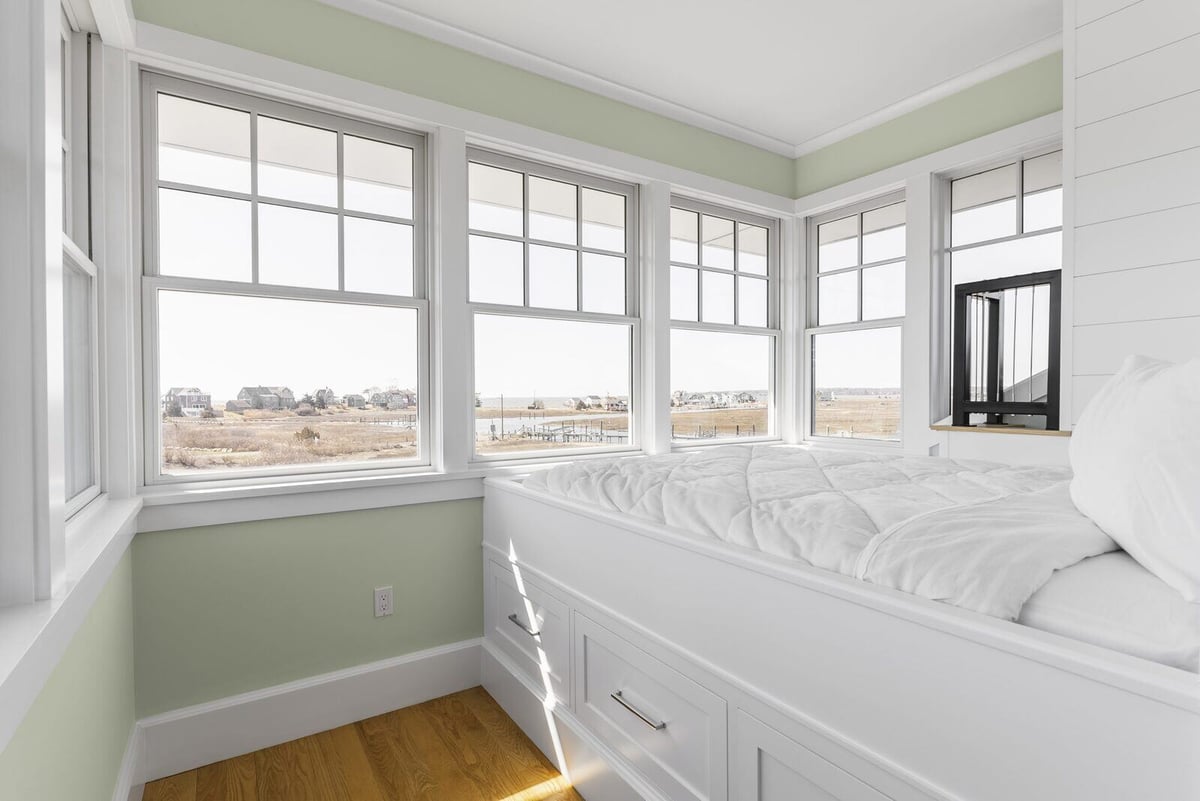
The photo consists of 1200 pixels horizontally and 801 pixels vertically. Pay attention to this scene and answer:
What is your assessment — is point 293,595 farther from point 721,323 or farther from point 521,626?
point 721,323

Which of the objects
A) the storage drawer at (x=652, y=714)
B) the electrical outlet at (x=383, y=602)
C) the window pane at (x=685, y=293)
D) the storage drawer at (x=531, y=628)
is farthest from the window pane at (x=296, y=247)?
the window pane at (x=685, y=293)

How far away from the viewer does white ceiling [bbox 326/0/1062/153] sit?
7.40ft

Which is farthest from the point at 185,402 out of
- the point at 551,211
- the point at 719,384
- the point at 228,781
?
the point at 719,384

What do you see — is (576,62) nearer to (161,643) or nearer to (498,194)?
(498,194)

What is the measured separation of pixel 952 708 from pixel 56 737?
4.47 ft

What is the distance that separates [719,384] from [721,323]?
1.12 feet

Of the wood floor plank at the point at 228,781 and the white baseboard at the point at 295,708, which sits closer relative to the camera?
the wood floor plank at the point at 228,781

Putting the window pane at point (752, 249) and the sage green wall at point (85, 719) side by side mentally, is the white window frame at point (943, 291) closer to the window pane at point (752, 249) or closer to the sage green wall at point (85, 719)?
the window pane at point (752, 249)

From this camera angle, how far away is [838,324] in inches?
138

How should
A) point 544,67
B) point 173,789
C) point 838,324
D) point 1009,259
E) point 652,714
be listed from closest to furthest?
point 652,714, point 173,789, point 544,67, point 1009,259, point 838,324

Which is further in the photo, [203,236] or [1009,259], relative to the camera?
[1009,259]

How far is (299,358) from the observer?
220 cm

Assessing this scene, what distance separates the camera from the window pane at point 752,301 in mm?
3539

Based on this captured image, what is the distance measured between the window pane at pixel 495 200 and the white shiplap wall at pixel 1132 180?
2.13m
